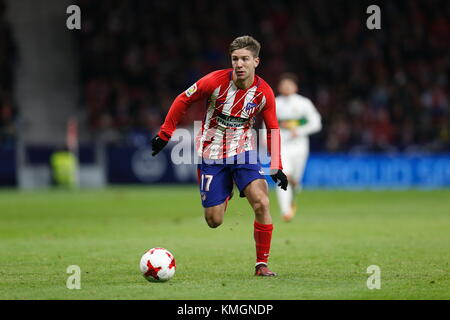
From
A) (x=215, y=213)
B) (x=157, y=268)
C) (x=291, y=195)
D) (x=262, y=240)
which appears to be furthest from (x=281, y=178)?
(x=291, y=195)

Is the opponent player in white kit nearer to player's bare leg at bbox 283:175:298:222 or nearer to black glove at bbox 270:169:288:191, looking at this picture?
player's bare leg at bbox 283:175:298:222

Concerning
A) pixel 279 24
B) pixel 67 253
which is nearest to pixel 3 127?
pixel 279 24

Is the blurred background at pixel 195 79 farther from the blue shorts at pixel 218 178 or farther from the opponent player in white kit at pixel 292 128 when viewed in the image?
the blue shorts at pixel 218 178

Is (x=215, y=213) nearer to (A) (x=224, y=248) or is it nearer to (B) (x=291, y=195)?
(A) (x=224, y=248)

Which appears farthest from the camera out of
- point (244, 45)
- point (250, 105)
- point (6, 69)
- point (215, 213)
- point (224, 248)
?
point (6, 69)

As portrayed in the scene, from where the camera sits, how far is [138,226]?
46.2ft

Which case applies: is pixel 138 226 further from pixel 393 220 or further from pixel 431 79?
pixel 431 79

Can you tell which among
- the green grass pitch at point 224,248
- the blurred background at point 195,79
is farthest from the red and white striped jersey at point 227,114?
the blurred background at point 195,79

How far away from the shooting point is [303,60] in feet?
91.8

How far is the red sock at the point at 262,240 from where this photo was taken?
27.6 feet

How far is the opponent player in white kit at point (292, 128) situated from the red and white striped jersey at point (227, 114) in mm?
5901

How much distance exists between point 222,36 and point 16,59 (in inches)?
263

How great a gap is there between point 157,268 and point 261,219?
1.26 meters

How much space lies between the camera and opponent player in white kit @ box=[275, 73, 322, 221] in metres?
14.6
